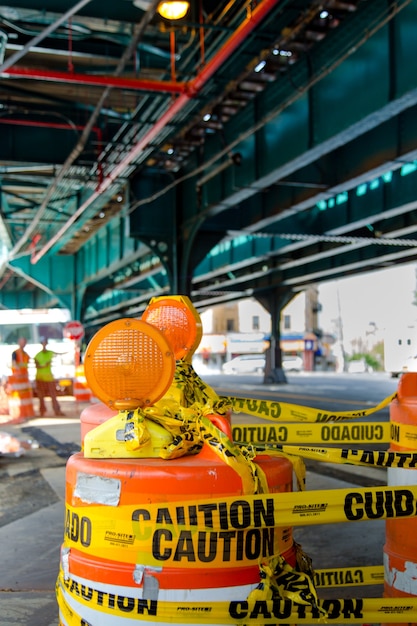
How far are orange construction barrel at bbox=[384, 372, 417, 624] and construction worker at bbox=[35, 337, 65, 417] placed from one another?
16.3 metres

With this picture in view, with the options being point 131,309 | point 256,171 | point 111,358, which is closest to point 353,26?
point 256,171

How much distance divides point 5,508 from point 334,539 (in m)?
3.63

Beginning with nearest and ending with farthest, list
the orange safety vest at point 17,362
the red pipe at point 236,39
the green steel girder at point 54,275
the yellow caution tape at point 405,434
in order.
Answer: the yellow caution tape at point 405,434, the red pipe at point 236,39, the orange safety vest at point 17,362, the green steel girder at point 54,275

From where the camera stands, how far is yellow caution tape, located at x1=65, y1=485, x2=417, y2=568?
2.47 meters

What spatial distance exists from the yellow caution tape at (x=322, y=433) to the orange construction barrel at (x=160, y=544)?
7.42 feet

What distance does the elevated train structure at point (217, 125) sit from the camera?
9750mm

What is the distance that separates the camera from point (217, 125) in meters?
14.3

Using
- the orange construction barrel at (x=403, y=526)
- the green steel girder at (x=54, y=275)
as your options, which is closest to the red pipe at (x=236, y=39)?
the orange construction barrel at (x=403, y=526)

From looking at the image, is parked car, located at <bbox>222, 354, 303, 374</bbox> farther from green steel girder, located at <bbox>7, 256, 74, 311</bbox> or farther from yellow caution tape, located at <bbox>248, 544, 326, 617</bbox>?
yellow caution tape, located at <bbox>248, 544, 326, 617</bbox>

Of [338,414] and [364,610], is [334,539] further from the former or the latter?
[364,610]

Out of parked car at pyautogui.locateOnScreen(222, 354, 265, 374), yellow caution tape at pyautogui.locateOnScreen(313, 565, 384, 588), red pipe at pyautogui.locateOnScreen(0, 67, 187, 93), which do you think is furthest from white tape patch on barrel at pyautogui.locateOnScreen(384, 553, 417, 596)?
parked car at pyautogui.locateOnScreen(222, 354, 265, 374)

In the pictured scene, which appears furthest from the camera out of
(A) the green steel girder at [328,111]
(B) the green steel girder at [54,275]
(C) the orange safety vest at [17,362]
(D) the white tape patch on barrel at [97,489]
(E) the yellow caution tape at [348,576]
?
(B) the green steel girder at [54,275]

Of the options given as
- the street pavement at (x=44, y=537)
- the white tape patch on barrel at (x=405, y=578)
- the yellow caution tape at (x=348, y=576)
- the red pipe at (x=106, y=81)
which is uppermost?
the red pipe at (x=106, y=81)

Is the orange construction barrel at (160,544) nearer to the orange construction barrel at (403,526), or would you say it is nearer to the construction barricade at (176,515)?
the construction barricade at (176,515)
